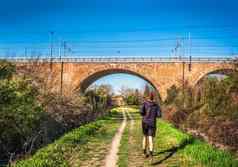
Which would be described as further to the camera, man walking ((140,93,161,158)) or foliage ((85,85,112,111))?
foliage ((85,85,112,111))

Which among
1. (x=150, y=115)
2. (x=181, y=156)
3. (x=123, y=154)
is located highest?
(x=150, y=115)

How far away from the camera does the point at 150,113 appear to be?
38.4ft

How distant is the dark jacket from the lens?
1168cm

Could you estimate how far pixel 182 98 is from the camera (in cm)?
2897

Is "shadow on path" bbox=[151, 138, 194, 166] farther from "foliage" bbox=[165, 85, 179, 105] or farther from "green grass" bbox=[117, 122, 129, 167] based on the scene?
"foliage" bbox=[165, 85, 179, 105]

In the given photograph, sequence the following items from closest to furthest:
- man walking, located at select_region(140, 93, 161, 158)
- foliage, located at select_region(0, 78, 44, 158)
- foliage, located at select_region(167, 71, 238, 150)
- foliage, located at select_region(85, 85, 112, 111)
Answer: man walking, located at select_region(140, 93, 161, 158) → foliage, located at select_region(0, 78, 44, 158) → foliage, located at select_region(167, 71, 238, 150) → foliage, located at select_region(85, 85, 112, 111)

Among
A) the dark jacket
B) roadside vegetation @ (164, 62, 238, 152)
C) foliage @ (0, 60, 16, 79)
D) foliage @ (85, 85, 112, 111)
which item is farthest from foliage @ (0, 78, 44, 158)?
foliage @ (85, 85, 112, 111)

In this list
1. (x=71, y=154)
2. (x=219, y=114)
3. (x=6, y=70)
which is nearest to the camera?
(x=71, y=154)

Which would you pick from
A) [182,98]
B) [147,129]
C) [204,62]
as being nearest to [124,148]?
[147,129]

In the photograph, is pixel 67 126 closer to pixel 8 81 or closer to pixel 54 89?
pixel 54 89

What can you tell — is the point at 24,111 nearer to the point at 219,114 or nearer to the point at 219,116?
the point at 219,116

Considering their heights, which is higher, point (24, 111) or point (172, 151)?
point (24, 111)

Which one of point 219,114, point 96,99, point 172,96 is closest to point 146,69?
point 96,99

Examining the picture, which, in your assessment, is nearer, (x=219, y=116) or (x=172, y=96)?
(x=219, y=116)
